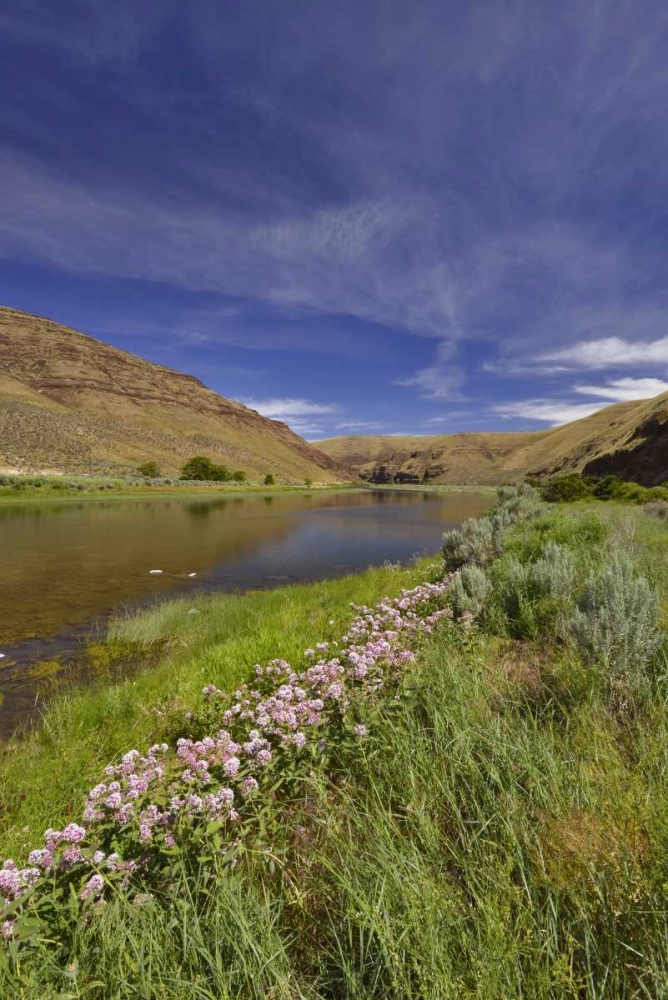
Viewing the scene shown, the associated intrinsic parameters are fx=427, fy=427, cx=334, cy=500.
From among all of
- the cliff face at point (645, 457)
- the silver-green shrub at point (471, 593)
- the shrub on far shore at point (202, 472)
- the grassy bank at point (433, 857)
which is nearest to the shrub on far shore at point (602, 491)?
the cliff face at point (645, 457)

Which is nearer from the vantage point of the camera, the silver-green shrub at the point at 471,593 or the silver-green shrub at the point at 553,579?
the silver-green shrub at the point at 553,579

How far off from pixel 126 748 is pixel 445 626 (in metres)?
3.38

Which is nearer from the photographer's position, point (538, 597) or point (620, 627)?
point (620, 627)

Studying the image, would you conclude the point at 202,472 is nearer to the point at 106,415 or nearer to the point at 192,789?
the point at 106,415

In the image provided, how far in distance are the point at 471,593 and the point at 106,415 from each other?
428ft

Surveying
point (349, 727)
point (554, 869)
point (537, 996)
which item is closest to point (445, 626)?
point (349, 727)

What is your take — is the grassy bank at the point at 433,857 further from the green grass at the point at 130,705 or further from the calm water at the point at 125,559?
the calm water at the point at 125,559

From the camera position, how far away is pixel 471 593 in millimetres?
5719

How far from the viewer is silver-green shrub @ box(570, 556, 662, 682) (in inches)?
122

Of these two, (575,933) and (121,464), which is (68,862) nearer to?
(575,933)

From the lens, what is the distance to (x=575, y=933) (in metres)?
1.43

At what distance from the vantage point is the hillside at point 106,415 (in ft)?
250

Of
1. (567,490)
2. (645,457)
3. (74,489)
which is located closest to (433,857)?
(567,490)

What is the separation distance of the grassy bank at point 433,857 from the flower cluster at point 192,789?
8cm
